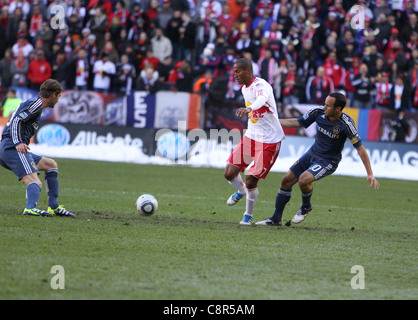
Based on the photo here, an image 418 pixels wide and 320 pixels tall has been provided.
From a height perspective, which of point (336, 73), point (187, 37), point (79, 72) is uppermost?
point (187, 37)

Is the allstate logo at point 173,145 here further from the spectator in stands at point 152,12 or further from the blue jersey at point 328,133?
the blue jersey at point 328,133

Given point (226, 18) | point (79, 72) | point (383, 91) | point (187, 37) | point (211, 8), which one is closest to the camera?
point (383, 91)

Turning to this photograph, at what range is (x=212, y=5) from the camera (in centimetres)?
2380

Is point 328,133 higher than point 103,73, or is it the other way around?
point 103,73

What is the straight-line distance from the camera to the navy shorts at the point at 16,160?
9.01 metres

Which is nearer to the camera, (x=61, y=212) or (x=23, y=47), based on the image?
(x=61, y=212)

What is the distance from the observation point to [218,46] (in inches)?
869

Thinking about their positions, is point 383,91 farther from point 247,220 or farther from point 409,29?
point 247,220

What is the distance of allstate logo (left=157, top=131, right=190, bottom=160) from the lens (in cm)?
1952

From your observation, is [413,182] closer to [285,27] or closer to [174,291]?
[285,27]

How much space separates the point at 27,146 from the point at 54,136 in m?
11.7

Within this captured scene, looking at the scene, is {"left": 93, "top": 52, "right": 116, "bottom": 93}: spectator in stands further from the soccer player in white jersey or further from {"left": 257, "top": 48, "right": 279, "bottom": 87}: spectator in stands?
the soccer player in white jersey

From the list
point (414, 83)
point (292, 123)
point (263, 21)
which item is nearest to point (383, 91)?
point (414, 83)

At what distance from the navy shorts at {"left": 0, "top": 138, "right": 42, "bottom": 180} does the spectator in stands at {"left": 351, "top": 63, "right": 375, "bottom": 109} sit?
1331 centimetres
